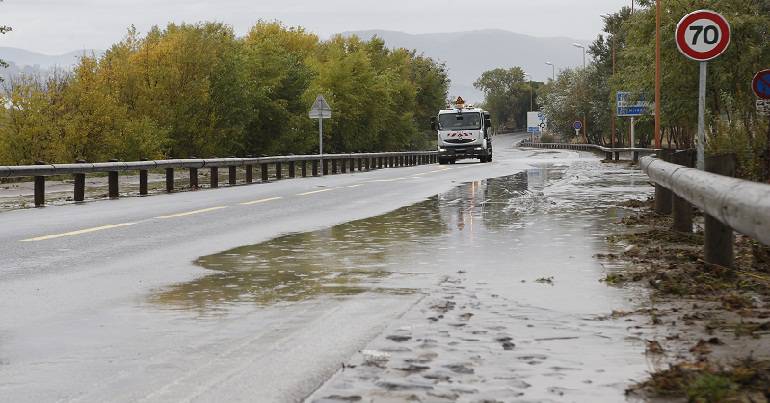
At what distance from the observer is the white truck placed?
58.1 meters

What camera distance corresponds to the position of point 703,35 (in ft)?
55.0

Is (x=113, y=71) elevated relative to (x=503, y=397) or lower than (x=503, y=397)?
elevated

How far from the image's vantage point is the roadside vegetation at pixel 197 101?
4025cm

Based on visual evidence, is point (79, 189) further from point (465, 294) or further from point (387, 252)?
point (465, 294)

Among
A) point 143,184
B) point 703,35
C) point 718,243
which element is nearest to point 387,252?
point 718,243

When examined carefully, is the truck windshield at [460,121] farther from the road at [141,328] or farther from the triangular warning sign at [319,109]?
the road at [141,328]

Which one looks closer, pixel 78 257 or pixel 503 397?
pixel 503 397

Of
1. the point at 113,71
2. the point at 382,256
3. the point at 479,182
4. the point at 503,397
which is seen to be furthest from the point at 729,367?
the point at 113,71

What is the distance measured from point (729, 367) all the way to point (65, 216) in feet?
45.0

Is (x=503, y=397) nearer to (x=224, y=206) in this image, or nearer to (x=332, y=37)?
(x=224, y=206)

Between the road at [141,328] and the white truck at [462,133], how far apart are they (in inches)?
1720

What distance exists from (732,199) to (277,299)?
132 inches

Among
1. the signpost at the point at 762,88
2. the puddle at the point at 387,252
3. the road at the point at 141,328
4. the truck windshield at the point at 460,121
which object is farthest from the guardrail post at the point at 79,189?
the truck windshield at the point at 460,121

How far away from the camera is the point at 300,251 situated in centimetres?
1234
